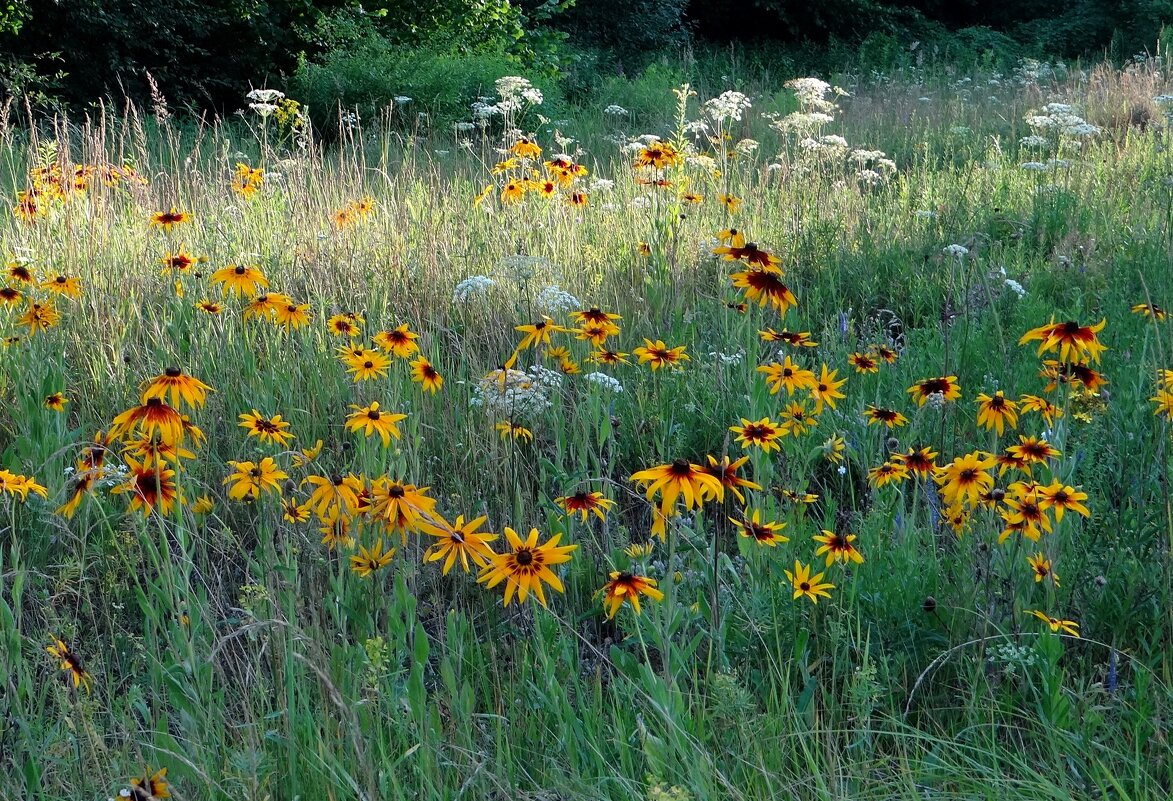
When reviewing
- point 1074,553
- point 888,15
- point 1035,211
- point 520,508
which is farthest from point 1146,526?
point 888,15

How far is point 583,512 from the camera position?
1768 mm

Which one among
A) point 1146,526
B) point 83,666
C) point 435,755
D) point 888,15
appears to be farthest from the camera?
point 888,15

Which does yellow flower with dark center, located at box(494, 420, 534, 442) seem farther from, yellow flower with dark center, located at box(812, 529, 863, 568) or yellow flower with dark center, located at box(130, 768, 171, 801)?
yellow flower with dark center, located at box(130, 768, 171, 801)

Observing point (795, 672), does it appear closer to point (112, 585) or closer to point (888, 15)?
point (112, 585)

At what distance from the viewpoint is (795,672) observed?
67.2 inches

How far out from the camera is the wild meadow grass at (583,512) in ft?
4.65

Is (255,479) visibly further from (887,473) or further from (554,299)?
(554,299)

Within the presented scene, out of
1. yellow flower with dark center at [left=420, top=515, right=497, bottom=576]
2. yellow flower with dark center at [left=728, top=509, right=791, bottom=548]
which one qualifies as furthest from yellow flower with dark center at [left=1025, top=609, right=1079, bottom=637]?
yellow flower with dark center at [left=420, top=515, right=497, bottom=576]

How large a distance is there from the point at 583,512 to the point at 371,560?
0.37 m

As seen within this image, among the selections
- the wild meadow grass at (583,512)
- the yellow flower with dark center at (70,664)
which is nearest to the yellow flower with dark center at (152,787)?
the wild meadow grass at (583,512)

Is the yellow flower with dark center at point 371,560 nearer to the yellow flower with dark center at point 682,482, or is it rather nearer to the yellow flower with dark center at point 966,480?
the yellow flower with dark center at point 682,482

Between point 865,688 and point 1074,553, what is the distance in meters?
0.70

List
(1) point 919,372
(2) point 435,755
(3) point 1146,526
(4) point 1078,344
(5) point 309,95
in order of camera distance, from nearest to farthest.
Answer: (2) point 435,755 → (4) point 1078,344 → (3) point 1146,526 → (1) point 919,372 → (5) point 309,95

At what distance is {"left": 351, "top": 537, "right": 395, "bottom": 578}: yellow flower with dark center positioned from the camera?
5.42ft
